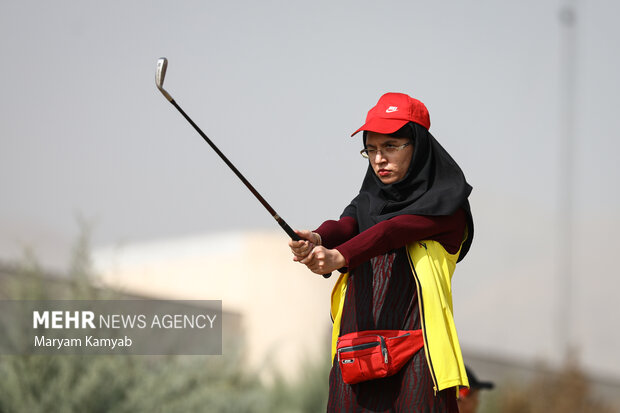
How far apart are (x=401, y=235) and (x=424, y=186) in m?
0.24

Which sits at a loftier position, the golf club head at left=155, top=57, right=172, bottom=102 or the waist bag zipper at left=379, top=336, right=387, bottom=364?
the golf club head at left=155, top=57, right=172, bottom=102

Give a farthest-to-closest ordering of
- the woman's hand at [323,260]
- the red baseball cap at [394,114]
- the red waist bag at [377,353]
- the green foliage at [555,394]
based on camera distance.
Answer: the green foliage at [555,394], the red baseball cap at [394,114], the red waist bag at [377,353], the woman's hand at [323,260]

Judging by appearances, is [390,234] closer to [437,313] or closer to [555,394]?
[437,313]

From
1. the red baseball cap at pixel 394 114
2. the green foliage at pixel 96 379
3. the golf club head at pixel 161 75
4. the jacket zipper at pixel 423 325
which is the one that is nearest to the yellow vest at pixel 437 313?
the jacket zipper at pixel 423 325

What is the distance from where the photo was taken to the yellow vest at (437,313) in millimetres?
2520

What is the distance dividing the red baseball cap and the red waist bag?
27.3 inches

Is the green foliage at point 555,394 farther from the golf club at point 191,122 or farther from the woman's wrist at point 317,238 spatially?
the golf club at point 191,122

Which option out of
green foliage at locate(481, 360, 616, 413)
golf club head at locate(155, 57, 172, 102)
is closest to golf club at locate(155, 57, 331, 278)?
golf club head at locate(155, 57, 172, 102)

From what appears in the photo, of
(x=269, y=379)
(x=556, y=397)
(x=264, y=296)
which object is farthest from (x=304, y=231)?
(x=556, y=397)

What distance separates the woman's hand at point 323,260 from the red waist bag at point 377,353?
0.35m

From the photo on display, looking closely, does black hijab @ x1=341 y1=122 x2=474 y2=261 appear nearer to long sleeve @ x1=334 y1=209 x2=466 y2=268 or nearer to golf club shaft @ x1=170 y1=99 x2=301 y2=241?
long sleeve @ x1=334 y1=209 x2=466 y2=268

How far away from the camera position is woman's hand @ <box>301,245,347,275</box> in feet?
7.63

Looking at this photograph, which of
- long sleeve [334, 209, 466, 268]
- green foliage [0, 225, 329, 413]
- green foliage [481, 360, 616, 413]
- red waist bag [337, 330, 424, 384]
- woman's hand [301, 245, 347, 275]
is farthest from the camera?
green foliage [481, 360, 616, 413]

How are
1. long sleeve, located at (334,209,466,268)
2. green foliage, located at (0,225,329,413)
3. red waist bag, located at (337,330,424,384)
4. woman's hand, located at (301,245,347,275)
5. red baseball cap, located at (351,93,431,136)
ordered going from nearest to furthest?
1. woman's hand, located at (301,245,347,275)
2. long sleeve, located at (334,209,466,268)
3. red waist bag, located at (337,330,424,384)
4. red baseball cap, located at (351,93,431,136)
5. green foliage, located at (0,225,329,413)
